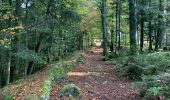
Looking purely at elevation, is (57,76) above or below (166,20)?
below

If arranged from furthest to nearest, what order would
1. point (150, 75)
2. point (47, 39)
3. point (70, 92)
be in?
point (47, 39) → point (150, 75) → point (70, 92)

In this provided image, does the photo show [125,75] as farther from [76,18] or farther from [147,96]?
[76,18]

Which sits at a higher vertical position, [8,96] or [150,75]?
[150,75]

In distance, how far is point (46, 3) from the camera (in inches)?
840

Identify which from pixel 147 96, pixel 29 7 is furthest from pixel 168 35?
pixel 147 96

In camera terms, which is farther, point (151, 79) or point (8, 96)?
point (151, 79)

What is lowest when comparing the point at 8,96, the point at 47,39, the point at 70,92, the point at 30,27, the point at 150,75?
the point at 70,92

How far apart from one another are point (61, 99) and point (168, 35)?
40092 mm

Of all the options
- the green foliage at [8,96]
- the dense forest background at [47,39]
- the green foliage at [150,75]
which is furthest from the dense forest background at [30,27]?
the green foliage at [8,96]

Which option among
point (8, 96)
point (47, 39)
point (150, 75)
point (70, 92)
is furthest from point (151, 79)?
point (47, 39)

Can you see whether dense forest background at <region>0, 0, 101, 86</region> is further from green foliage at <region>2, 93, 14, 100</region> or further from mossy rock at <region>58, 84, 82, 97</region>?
green foliage at <region>2, 93, 14, 100</region>

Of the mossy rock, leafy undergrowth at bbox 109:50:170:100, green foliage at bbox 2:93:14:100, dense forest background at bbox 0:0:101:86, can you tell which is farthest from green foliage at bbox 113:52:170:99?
dense forest background at bbox 0:0:101:86

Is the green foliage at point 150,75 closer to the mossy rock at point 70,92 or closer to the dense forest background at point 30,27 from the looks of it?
the mossy rock at point 70,92

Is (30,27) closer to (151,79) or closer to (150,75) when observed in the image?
(150,75)
